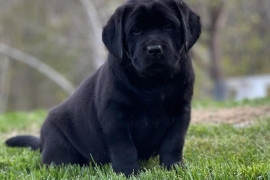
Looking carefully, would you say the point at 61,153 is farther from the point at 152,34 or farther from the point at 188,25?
the point at 188,25

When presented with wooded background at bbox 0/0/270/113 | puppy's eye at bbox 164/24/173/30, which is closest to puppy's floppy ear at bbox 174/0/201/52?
puppy's eye at bbox 164/24/173/30

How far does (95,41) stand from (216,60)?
6.27m

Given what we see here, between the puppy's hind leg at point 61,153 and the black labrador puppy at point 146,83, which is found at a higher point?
the black labrador puppy at point 146,83

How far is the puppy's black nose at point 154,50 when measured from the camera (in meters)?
3.69

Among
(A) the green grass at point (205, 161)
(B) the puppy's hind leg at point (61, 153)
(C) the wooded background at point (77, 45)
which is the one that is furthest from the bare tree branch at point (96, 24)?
(B) the puppy's hind leg at point (61, 153)

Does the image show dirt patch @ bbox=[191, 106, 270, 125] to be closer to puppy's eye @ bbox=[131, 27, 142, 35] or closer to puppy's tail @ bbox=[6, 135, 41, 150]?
puppy's tail @ bbox=[6, 135, 41, 150]

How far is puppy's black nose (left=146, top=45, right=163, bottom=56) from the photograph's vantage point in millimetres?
3688

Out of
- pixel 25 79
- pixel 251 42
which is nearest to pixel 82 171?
pixel 251 42

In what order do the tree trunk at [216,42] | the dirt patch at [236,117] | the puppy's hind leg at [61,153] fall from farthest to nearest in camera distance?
the tree trunk at [216,42] < the dirt patch at [236,117] < the puppy's hind leg at [61,153]

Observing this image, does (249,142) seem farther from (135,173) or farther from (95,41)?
(95,41)

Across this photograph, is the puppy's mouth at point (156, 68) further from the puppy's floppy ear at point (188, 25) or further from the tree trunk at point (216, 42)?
the tree trunk at point (216, 42)

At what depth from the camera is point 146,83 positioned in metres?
3.96

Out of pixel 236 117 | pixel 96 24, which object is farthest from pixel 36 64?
pixel 236 117

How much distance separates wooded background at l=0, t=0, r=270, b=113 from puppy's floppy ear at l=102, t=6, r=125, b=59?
15236 mm
